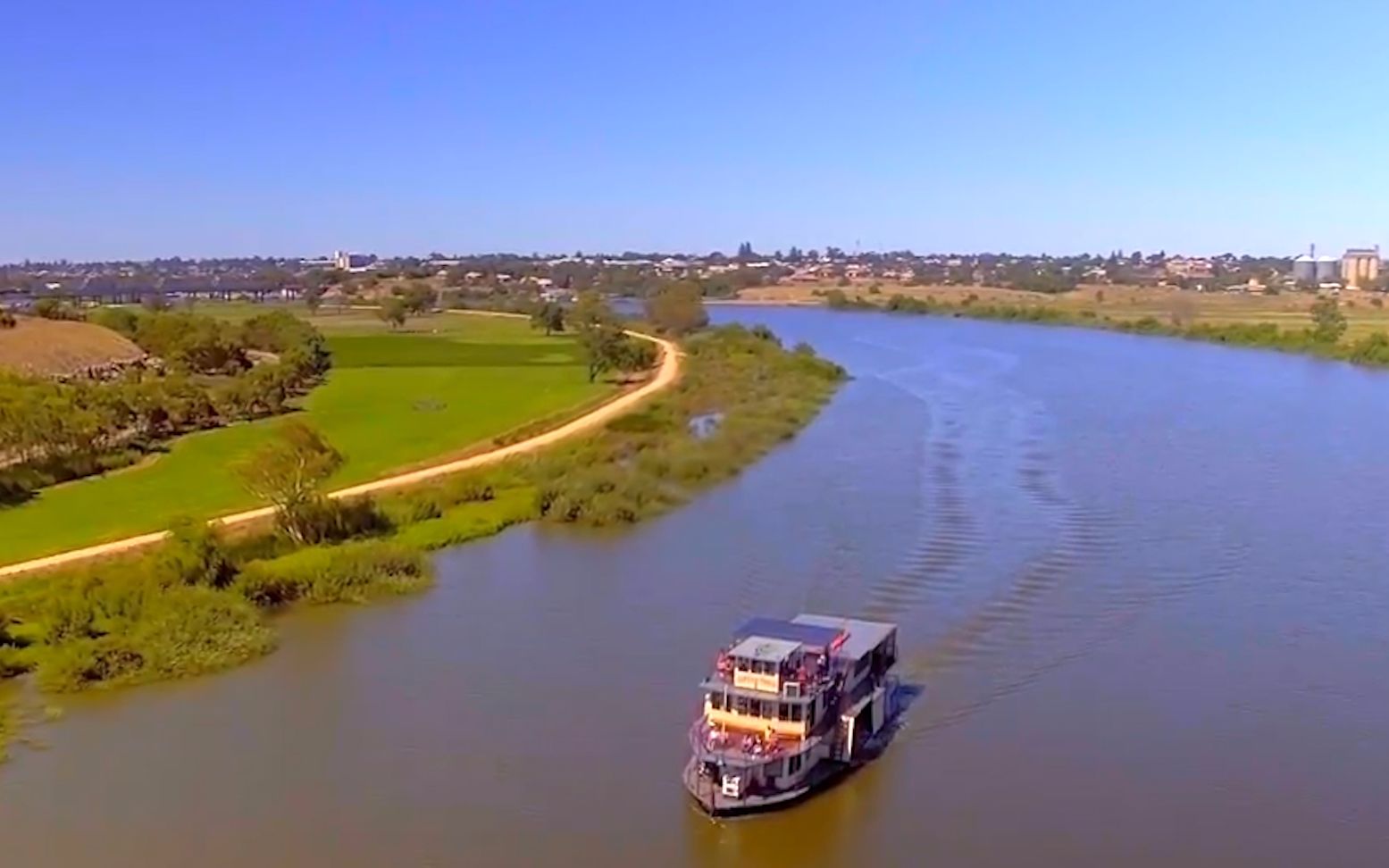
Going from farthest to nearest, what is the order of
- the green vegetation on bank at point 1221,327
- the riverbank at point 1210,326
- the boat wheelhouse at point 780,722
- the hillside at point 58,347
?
the riverbank at point 1210,326 → the green vegetation on bank at point 1221,327 → the hillside at point 58,347 → the boat wheelhouse at point 780,722

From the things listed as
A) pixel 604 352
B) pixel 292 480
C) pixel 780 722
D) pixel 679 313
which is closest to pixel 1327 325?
pixel 679 313

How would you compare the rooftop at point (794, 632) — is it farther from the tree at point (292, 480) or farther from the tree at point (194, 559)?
the tree at point (292, 480)

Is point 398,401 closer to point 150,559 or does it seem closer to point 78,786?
point 150,559

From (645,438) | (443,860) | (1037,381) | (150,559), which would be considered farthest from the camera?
(1037,381)

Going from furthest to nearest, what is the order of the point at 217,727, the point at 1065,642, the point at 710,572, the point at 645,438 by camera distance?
1. the point at 645,438
2. the point at 710,572
3. the point at 1065,642
4. the point at 217,727

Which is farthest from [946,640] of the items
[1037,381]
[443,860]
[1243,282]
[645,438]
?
[1243,282]

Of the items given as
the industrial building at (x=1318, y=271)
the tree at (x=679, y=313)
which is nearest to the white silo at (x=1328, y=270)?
the industrial building at (x=1318, y=271)

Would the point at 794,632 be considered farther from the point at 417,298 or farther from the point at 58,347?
the point at 417,298
